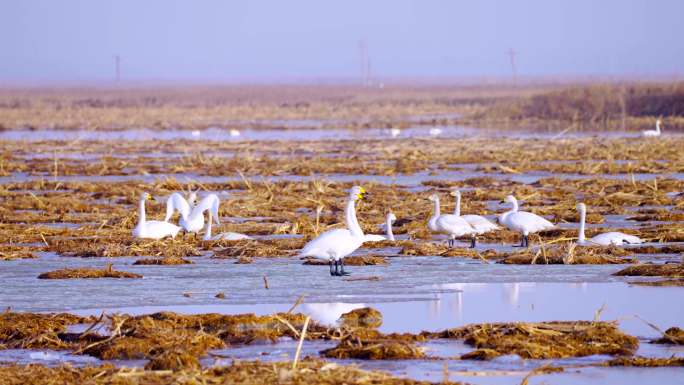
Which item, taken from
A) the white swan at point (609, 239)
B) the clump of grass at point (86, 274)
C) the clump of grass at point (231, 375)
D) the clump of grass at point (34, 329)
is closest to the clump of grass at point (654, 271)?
the white swan at point (609, 239)

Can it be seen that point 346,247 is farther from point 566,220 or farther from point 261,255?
point 566,220

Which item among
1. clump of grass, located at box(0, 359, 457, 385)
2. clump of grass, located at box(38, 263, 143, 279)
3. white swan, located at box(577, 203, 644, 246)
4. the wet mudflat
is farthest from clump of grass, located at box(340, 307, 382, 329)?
white swan, located at box(577, 203, 644, 246)

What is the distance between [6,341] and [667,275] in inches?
269

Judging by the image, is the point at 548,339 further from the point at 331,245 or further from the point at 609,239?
the point at 609,239

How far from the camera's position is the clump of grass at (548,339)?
30.7 ft

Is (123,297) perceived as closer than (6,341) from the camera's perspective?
No

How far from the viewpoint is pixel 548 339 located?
31.7 feet

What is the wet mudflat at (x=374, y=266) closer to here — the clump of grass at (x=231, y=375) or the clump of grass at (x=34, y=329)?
the clump of grass at (x=34, y=329)

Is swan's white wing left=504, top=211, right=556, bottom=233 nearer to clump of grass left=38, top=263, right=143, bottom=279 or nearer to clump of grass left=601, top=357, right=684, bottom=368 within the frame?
clump of grass left=38, top=263, right=143, bottom=279

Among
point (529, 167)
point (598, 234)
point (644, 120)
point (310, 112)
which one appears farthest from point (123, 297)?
point (310, 112)

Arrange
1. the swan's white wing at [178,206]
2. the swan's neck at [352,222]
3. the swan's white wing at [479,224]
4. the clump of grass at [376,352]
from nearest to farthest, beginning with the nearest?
the clump of grass at [376,352] < the swan's neck at [352,222] < the swan's white wing at [479,224] < the swan's white wing at [178,206]

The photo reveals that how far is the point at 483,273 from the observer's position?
13.7m

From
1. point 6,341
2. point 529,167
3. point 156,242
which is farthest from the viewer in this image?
point 529,167

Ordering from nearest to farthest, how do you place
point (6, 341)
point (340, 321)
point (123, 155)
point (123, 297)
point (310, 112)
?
1. point (6, 341)
2. point (340, 321)
3. point (123, 297)
4. point (123, 155)
5. point (310, 112)
